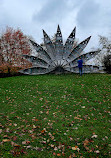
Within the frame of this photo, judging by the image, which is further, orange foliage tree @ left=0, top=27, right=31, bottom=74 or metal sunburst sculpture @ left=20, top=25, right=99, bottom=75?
orange foliage tree @ left=0, top=27, right=31, bottom=74

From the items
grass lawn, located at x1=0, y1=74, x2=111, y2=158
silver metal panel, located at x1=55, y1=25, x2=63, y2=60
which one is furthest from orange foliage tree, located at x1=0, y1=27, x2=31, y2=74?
grass lawn, located at x1=0, y1=74, x2=111, y2=158

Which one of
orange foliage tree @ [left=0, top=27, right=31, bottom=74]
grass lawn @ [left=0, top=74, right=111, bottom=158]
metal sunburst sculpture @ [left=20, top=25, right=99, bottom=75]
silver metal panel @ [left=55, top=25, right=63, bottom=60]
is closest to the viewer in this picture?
grass lawn @ [left=0, top=74, right=111, bottom=158]

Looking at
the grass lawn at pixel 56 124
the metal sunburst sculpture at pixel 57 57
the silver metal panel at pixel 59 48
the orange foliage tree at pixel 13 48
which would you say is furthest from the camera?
the orange foliage tree at pixel 13 48

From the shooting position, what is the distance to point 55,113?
26.1ft

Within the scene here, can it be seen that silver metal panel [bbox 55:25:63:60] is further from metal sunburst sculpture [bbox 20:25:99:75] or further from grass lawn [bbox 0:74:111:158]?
grass lawn [bbox 0:74:111:158]

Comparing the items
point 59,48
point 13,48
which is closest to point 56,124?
point 59,48

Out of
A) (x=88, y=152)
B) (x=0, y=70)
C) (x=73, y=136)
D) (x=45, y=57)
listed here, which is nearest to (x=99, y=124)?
(x=73, y=136)

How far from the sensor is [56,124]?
668 centimetres

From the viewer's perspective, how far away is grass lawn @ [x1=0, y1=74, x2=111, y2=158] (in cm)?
474

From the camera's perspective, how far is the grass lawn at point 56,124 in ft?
15.6

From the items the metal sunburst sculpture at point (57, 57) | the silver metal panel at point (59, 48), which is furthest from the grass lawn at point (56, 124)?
the silver metal panel at point (59, 48)

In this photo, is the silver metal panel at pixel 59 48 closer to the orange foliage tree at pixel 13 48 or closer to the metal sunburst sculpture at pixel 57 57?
the metal sunburst sculpture at pixel 57 57

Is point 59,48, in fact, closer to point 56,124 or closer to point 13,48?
point 13,48

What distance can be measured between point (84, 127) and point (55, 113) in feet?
6.87
